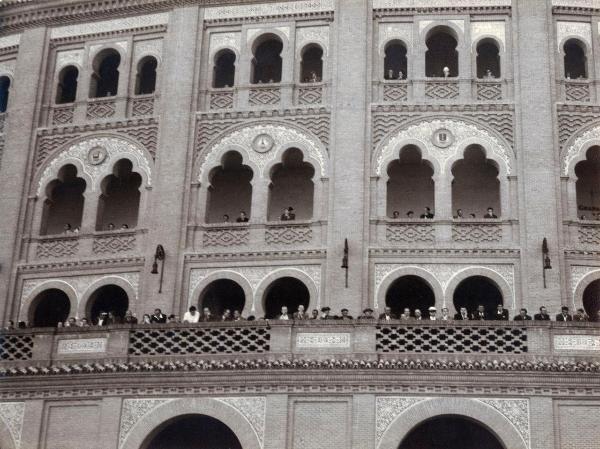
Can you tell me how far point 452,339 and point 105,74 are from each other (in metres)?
16.8

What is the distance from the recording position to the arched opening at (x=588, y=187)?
3262 cm

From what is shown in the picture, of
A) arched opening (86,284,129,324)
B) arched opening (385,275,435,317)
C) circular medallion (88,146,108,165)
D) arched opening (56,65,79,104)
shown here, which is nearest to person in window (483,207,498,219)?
arched opening (385,275,435,317)

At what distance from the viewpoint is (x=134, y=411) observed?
27.5 m

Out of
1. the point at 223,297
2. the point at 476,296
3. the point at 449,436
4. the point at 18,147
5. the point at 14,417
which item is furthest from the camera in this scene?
the point at 18,147

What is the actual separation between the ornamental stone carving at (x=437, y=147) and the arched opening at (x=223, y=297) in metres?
6.01

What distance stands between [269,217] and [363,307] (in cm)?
530

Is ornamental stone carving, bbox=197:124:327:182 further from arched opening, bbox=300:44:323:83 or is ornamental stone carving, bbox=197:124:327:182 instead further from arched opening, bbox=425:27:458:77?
arched opening, bbox=425:27:458:77

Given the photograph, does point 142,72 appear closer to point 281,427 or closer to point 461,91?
point 461,91

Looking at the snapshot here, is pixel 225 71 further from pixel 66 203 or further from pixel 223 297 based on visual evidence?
pixel 223 297

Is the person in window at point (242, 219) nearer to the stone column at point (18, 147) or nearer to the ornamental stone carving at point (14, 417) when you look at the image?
the stone column at point (18, 147)

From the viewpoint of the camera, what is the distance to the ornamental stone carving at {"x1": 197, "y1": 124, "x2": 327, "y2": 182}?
32.2 meters

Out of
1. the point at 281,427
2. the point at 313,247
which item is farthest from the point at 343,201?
the point at 281,427

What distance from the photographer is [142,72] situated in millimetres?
35531

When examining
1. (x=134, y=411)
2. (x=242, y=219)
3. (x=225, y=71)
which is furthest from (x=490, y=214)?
(x=134, y=411)
